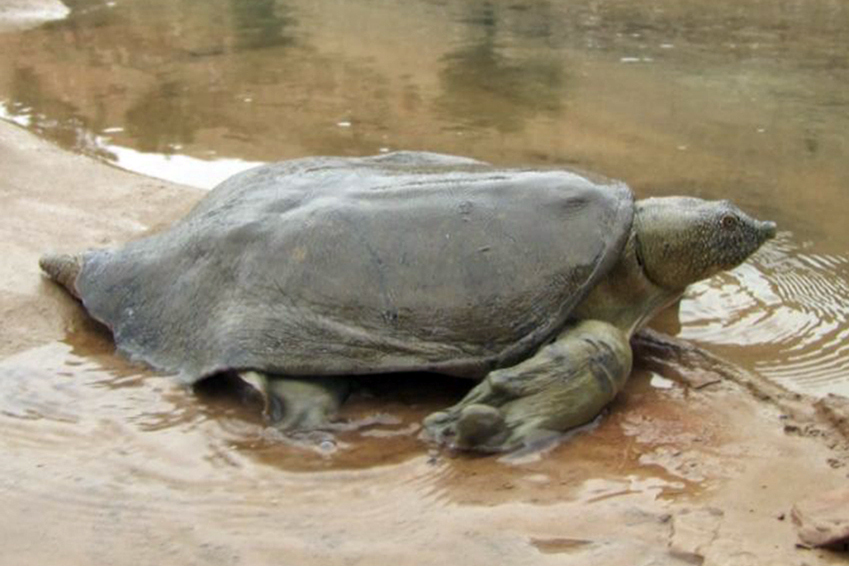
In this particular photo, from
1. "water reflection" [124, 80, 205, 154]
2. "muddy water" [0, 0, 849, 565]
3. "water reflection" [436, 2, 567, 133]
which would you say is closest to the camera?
"muddy water" [0, 0, 849, 565]

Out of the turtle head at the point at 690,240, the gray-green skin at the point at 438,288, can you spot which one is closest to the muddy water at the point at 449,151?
the gray-green skin at the point at 438,288

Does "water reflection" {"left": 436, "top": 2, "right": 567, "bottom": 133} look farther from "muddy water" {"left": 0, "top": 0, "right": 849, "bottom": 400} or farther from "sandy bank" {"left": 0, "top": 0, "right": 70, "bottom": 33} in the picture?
"sandy bank" {"left": 0, "top": 0, "right": 70, "bottom": 33}

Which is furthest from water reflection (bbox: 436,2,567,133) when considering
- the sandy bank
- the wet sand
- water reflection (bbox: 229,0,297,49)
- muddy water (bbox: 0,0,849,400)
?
the sandy bank

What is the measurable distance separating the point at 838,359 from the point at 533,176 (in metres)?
1.33

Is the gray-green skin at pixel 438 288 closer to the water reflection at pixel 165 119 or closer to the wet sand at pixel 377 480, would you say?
the wet sand at pixel 377 480

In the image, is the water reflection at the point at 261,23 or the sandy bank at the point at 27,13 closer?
the water reflection at the point at 261,23

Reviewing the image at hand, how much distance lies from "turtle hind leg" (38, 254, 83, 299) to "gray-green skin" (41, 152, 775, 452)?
1.35ft

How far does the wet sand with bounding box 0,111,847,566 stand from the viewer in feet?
9.00

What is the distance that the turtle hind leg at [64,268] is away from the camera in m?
4.29

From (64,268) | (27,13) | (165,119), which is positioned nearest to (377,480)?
(64,268)

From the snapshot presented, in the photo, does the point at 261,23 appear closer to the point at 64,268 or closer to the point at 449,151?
the point at 449,151

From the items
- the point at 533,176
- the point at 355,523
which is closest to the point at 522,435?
the point at 355,523

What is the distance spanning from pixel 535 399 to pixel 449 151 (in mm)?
3706

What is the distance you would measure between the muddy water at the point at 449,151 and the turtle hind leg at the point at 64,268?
70 mm
